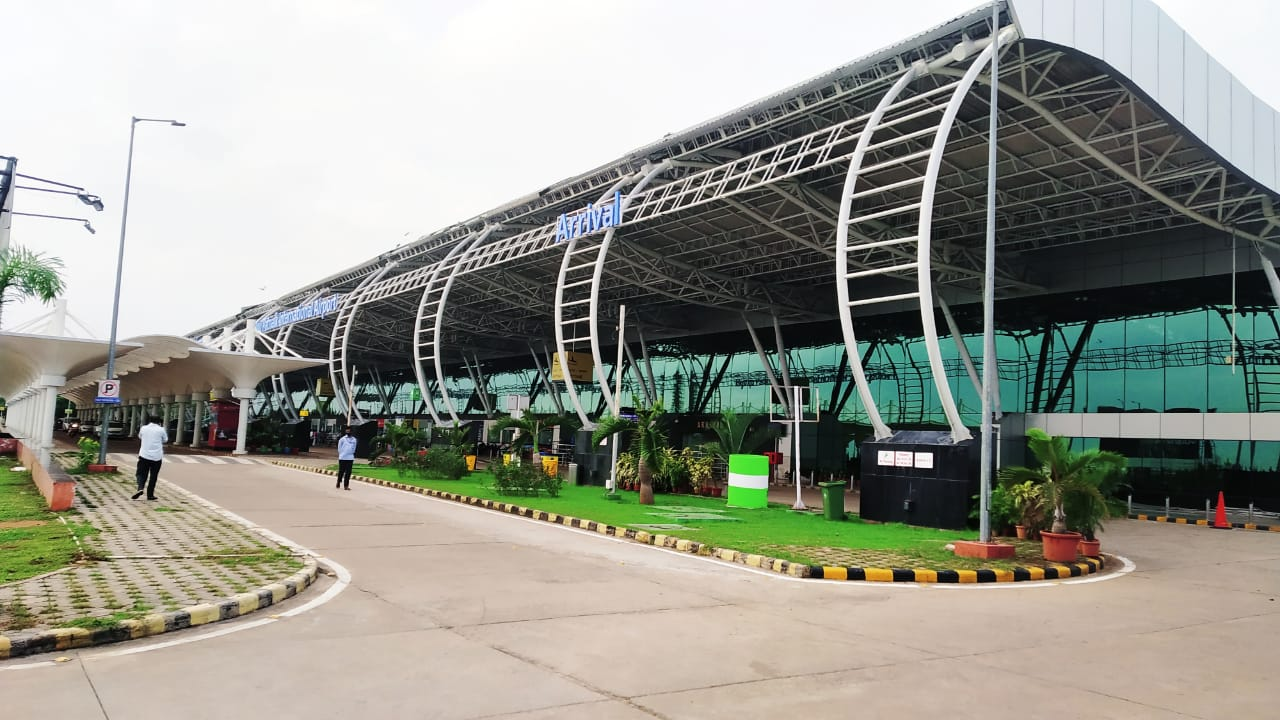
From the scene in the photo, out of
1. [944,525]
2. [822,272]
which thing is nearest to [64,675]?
[944,525]

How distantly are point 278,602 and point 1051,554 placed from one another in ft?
34.7

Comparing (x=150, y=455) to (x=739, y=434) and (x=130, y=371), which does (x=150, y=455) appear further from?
(x=130, y=371)

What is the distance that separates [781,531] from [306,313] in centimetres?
4427

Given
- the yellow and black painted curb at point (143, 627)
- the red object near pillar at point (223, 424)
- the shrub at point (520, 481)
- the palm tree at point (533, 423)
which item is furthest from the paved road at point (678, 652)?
the red object near pillar at point (223, 424)

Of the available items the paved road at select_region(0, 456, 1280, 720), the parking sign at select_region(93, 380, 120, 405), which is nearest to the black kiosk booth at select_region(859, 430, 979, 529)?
the paved road at select_region(0, 456, 1280, 720)

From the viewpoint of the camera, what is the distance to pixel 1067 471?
13.5 metres

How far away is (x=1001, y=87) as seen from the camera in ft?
62.6

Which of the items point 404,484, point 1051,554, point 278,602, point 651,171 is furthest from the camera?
point 651,171

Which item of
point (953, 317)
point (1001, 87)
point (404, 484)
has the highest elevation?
point (1001, 87)

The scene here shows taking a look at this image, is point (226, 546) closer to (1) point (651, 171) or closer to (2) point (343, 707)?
(2) point (343, 707)

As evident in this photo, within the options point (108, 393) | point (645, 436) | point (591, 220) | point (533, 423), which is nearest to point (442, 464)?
point (533, 423)

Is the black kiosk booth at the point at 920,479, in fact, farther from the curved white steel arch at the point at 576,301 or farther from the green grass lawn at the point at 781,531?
the curved white steel arch at the point at 576,301

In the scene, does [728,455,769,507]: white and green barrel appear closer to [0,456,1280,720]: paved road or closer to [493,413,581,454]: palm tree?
[493,413,581,454]: palm tree

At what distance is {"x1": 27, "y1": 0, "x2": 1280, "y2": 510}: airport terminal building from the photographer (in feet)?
65.0
